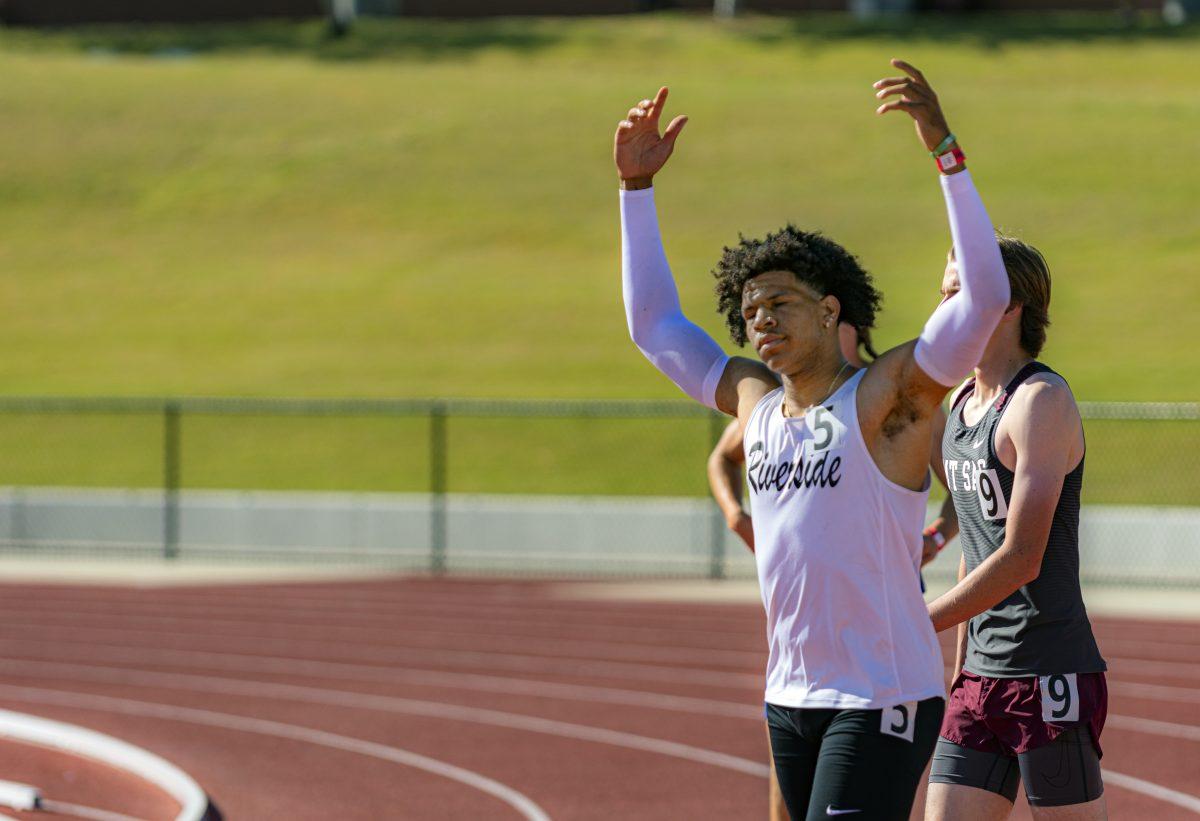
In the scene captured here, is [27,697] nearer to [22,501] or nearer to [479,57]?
[22,501]

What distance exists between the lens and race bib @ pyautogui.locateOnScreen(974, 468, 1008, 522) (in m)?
4.34

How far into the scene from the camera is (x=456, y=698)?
437 inches

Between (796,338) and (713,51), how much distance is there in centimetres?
6297

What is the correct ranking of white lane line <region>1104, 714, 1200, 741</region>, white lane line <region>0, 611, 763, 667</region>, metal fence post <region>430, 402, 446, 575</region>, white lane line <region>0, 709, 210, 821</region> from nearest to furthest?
white lane line <region>0, 709, 210, 821</region> → white lane line <region>1104, 714, 1200, 741</region> → white lane line <region>0, 611, 763, 667</region> → metal fence post <region>430, 402, 446, 575</region>

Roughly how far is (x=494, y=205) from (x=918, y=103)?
138 ft

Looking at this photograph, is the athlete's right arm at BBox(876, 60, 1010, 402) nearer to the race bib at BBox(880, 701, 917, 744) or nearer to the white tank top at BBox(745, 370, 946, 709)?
the white tank top at BBox(745, 370, 946, 709)

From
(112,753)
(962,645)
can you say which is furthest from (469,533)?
(962,645)

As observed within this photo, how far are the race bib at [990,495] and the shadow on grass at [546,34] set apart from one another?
206 feet

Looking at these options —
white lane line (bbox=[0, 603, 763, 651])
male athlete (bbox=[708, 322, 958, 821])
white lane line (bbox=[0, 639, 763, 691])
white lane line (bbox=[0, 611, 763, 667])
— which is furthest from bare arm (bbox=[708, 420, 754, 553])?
white lane line (bbox=[0, 603, 763, 651])

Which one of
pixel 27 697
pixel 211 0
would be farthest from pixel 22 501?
pixel 211 0

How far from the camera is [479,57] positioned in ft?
214

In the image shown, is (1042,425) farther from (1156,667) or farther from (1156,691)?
(1156,667)

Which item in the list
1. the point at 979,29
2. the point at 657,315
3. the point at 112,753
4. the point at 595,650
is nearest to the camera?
the point at 657,315

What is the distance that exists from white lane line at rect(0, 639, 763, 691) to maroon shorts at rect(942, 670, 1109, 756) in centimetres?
714
